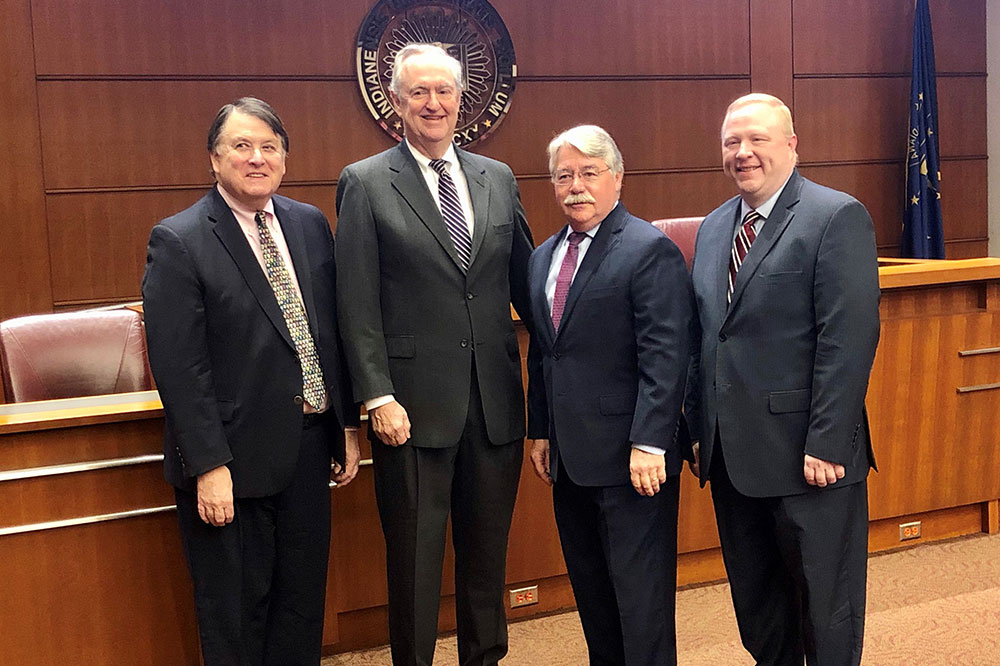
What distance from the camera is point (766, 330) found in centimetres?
219

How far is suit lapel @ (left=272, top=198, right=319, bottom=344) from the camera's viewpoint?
2.29 meters

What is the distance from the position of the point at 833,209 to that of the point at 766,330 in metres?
0.30

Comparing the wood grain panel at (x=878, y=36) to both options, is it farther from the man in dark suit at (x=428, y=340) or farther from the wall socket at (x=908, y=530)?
the man in dark suit at (x=428, y=340)

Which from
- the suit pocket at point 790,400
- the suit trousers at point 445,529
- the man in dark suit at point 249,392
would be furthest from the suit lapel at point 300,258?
the suit pocket at point 790,400

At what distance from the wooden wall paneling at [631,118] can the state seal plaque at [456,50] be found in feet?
0.45

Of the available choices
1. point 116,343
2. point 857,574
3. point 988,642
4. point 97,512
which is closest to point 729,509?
point 857,574

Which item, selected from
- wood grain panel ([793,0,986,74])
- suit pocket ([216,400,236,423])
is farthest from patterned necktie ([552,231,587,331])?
wood grain panel ([793,0,986,74])

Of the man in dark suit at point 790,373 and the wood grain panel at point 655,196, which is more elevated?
the wood grain panel at point 655,196

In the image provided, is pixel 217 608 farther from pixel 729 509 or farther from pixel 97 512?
pixel 729 509

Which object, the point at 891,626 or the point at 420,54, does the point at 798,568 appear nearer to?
the point at 891,626

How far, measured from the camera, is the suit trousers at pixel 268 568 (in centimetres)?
221

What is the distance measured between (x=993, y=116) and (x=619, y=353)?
18.5 ft

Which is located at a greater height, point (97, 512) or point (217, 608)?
point (97, 512)

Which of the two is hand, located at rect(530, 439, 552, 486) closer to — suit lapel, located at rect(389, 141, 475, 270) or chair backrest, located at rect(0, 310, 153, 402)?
suit lapel, located at rect(389, 141, 475, 270)
